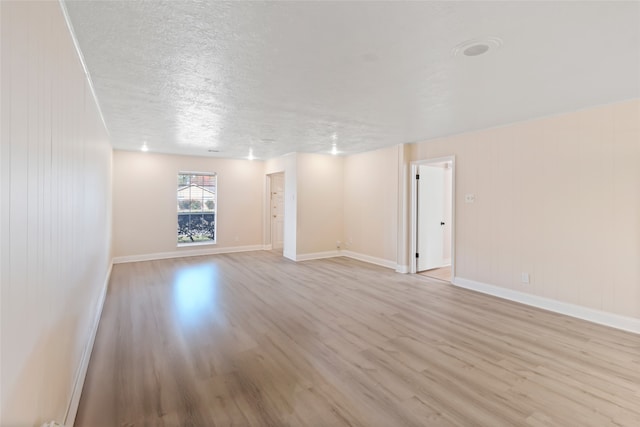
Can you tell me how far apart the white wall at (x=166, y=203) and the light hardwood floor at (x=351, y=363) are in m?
2.82

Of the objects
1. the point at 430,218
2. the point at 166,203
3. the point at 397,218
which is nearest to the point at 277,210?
the point at 166,203

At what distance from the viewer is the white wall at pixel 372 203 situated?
611 cm

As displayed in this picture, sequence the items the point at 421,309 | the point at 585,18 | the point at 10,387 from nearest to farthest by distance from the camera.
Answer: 1. the point at 10,387
2. the point at 585,18
3. the point at 421,309

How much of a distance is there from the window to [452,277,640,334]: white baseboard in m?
6.17

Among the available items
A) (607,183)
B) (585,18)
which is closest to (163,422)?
(585,18)

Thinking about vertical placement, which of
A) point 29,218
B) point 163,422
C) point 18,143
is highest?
point 18,143

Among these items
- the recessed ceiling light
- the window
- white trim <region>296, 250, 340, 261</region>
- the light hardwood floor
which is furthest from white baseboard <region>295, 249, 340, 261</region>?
the recessed ceiling light

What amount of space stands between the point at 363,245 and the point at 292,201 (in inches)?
77.3

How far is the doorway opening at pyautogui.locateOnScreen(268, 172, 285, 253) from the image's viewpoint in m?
8.55

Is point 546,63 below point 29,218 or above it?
above

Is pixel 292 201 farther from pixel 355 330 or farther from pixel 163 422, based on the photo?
pixel 163 422

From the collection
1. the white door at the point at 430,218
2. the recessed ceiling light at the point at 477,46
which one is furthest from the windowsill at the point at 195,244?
the recessed ceiling light at the point at 477,46

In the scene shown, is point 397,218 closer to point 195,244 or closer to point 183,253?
point 195,244

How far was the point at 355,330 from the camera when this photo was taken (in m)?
3.24
